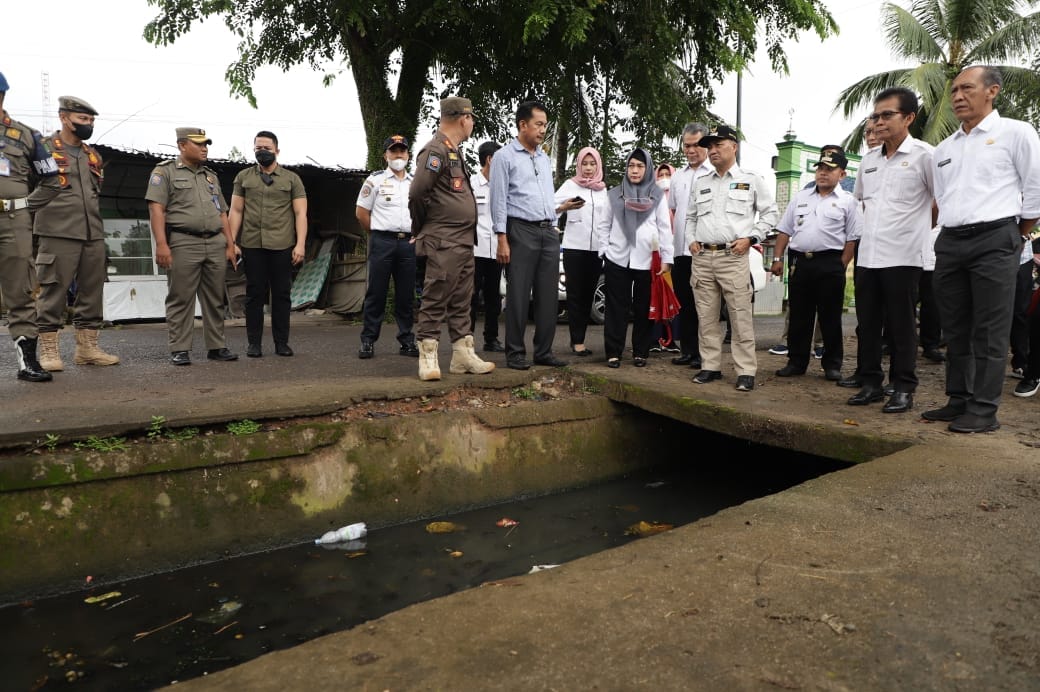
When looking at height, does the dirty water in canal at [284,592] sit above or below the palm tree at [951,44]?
below

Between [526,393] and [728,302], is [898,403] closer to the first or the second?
[728,302]

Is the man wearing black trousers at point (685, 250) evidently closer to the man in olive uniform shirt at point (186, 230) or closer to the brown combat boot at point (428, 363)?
the brown combat boot at point (428, 363)

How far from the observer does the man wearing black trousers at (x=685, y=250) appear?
19.3 ft

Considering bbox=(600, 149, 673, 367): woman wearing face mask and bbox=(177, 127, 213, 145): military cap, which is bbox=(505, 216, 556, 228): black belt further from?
bbox=(177, 127, 213, 145): military cap

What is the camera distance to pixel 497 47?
1020 cm

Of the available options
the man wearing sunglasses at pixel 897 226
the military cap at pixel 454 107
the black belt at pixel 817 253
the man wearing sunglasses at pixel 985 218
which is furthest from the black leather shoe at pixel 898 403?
the military cap at pixel 454 107

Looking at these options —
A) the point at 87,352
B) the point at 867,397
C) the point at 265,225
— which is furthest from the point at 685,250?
the point at 87,352

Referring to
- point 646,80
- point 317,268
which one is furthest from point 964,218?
point 317,268

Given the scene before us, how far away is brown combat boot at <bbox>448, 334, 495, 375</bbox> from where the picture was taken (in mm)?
4664

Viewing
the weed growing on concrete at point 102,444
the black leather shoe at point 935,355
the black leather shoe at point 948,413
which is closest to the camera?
the weed growing on concrete at point 102,444

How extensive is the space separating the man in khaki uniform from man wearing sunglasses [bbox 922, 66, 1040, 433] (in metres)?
5.51

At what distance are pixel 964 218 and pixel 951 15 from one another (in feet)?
61.3

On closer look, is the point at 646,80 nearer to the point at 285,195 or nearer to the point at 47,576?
the point at 285,195

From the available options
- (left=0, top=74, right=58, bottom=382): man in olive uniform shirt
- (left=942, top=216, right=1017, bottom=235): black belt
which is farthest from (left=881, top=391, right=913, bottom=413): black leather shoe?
(left=0, top=74, right=58, bottom=382): man in olive uniform shirt
